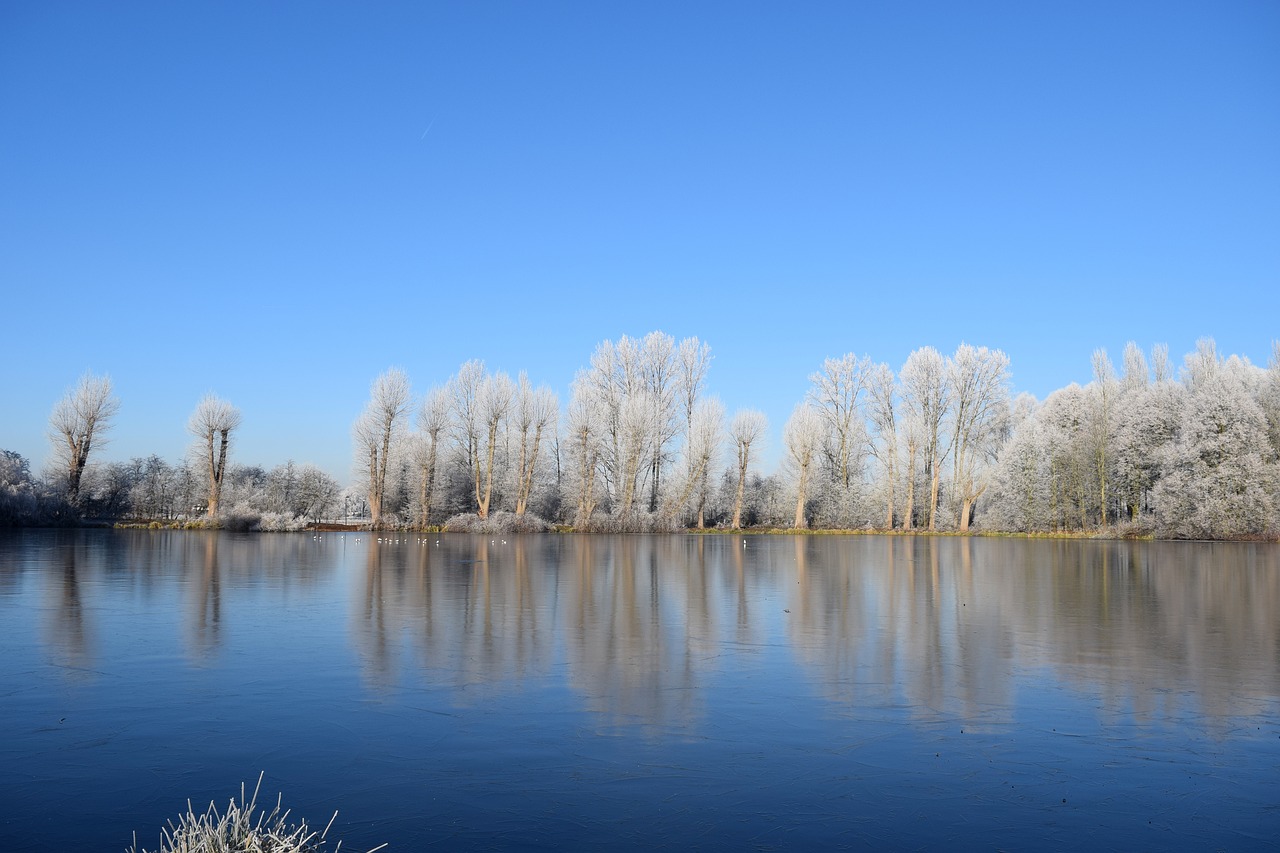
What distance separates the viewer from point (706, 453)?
50750mm

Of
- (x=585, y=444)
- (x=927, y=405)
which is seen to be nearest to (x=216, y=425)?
(x=585, y=444)

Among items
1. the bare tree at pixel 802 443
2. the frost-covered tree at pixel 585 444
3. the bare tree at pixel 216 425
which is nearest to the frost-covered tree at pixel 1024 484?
the bare tree at pixel 802 443

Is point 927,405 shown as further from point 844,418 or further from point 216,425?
point 216,425

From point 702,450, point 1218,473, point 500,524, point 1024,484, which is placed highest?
point 702,450

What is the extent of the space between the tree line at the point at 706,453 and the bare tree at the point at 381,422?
4.5 inches

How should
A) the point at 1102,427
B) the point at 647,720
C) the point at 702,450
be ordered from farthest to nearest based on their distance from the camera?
the point at 702,450 < the point at 1102,427 < the point at 647,720

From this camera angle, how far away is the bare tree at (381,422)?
49938 mm

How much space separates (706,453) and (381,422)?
1885 centimetres

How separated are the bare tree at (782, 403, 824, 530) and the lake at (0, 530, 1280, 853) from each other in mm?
38156

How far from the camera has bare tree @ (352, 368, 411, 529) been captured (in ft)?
164

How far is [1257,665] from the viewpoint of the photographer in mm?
8242

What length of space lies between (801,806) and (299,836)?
94.9 inches

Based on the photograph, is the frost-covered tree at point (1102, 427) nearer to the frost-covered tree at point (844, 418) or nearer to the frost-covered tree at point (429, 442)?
the frost-covered tree at point (844, 418)

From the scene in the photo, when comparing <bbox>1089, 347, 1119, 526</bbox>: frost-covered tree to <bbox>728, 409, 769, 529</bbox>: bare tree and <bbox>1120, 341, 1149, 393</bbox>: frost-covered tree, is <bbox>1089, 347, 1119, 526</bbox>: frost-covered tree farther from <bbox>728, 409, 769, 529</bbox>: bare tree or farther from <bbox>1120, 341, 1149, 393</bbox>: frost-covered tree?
<bbox>728, 409, 769, 529</bbox>: bare tree
